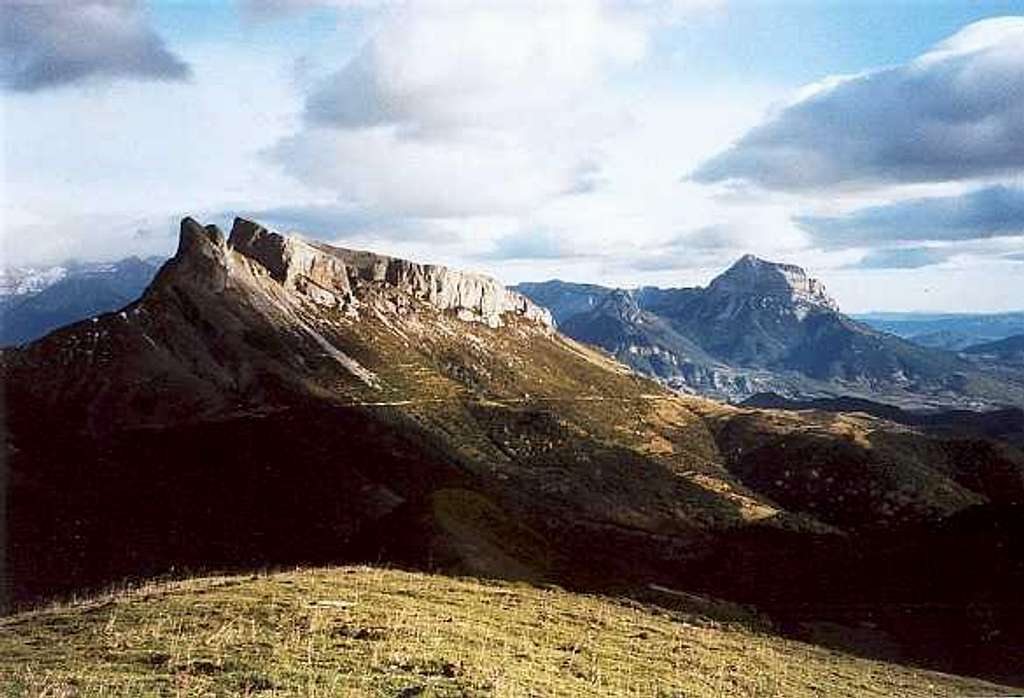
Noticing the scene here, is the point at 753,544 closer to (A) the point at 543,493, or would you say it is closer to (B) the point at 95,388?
(A) the point at 543,493

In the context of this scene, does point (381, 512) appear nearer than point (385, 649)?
No

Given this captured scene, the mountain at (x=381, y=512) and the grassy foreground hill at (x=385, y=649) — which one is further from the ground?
the grassy foreground hill at (x=385, y=649)

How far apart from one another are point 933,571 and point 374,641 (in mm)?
86169

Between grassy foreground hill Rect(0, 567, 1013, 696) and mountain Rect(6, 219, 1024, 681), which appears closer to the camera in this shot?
grassy foreground hill Rect(0, 567, 1013, 696)

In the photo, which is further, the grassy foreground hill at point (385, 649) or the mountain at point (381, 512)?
the mountain at point (381, 512)

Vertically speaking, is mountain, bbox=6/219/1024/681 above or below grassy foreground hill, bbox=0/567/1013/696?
below

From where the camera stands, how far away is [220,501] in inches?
5241

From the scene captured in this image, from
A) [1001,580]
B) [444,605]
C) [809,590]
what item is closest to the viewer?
[444,605]

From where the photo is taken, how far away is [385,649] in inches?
1083

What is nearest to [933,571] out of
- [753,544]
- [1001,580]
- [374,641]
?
[1001,580]

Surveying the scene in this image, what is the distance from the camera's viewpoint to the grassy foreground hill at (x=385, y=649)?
24.0 m

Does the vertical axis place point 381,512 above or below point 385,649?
below

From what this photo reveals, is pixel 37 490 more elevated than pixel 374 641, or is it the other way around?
pixel 374 641

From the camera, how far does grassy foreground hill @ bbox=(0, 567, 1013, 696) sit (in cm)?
2405
